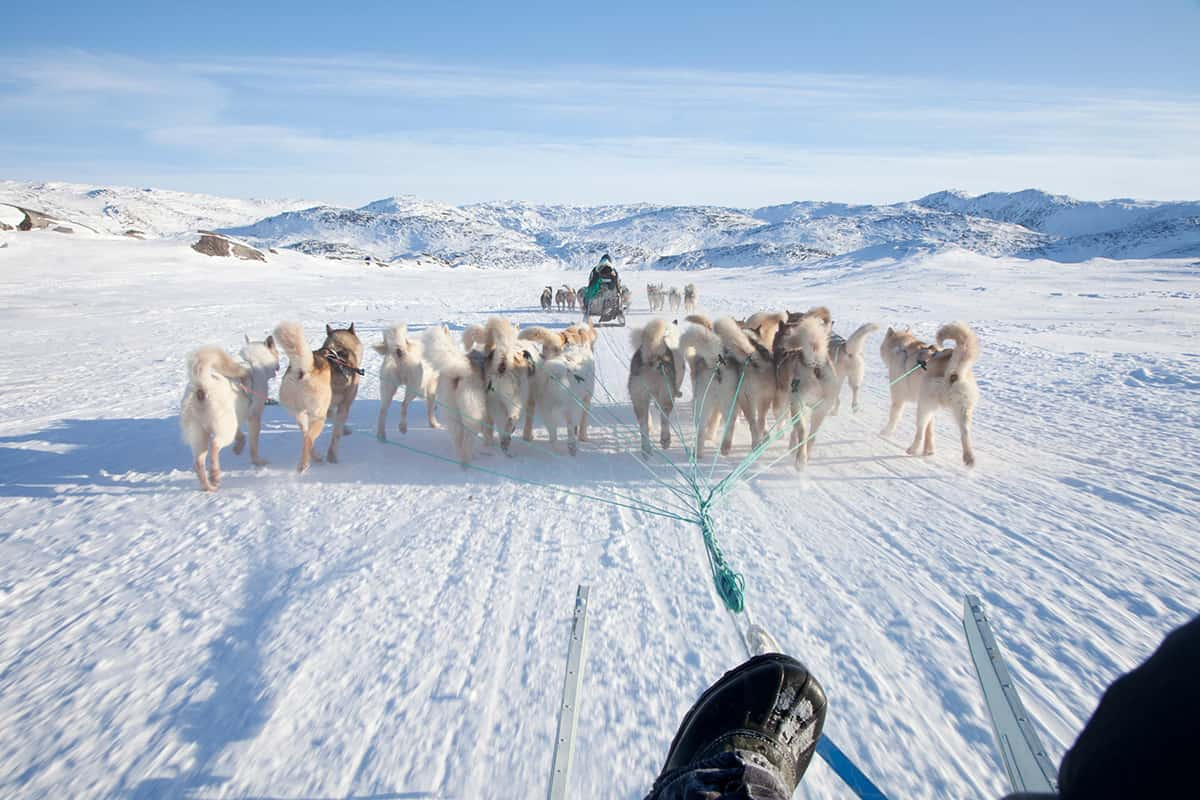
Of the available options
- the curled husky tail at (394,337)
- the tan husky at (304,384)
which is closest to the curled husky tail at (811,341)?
the curled husky tail at (394,337)

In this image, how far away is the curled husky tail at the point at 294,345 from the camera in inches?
186

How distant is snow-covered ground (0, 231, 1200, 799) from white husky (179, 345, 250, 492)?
446 millimetres

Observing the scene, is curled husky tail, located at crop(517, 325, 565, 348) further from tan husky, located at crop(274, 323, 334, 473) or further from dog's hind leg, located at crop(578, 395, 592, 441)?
tan husky, located at crop(274, 323, 334, 473)

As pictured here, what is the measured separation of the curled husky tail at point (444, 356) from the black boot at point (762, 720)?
3689 millimetres

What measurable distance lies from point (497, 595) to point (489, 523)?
98 cm

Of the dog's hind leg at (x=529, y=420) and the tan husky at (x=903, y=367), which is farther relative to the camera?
the dog's hind leg at (x=529, y=420)

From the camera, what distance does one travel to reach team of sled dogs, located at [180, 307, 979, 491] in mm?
4789

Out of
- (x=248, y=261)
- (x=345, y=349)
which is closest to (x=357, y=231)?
(x=248, y=261)

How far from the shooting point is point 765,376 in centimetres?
532

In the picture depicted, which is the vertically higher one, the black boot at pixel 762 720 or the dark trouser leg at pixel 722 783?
the dark trouser leg at pixel 722 783

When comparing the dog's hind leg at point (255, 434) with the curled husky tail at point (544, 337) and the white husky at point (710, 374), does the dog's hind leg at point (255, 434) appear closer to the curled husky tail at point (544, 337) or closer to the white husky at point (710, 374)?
the curled husky tail at point (544, 337)

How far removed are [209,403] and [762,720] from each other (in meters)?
4.36

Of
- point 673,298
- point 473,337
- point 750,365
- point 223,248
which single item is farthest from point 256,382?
point 223,248

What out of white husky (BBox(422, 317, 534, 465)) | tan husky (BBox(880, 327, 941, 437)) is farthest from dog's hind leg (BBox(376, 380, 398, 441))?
tan husky (BBox(880, 327, 941, 437))
